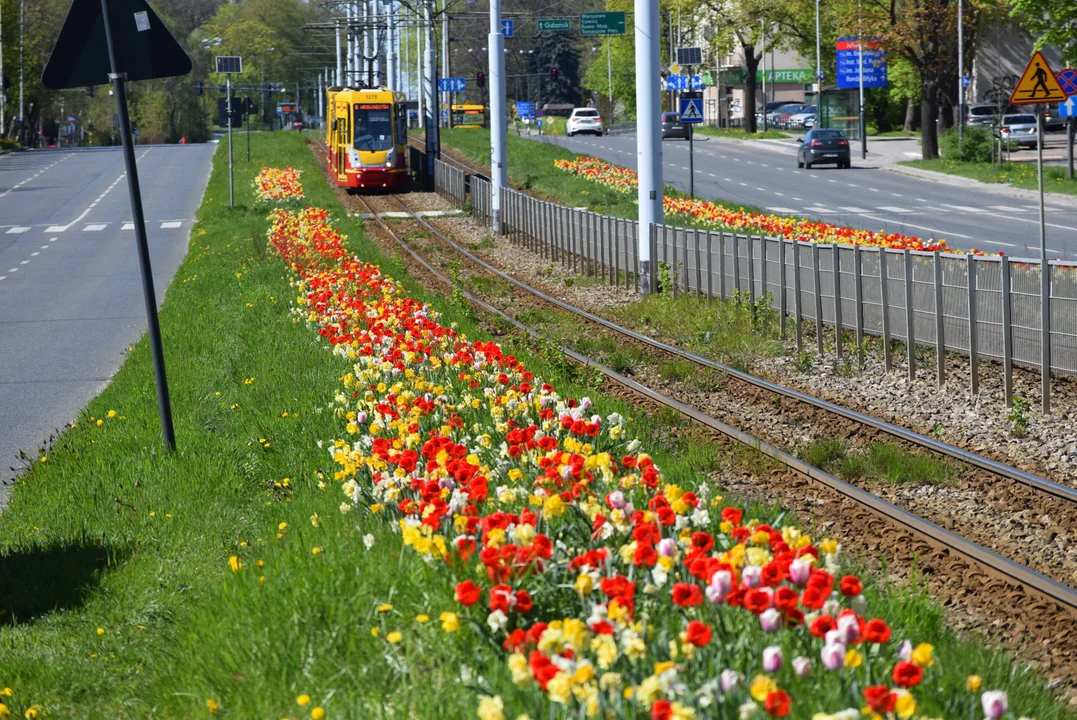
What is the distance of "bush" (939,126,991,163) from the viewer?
53.2 metres

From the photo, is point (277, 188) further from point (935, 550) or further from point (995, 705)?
point (995, 705)

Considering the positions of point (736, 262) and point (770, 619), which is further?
point (736, 262)

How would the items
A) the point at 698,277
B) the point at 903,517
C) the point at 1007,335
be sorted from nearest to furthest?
the point at 903,517 < the point at 1007,335 < the point at 698,277

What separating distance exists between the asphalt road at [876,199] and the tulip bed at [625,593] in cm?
2004

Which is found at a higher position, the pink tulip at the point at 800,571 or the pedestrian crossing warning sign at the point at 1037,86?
the pedestrian crossing warning sign at the point at 1037,86

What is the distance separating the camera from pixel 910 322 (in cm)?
1316

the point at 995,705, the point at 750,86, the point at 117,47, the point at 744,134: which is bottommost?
the point at 995,705

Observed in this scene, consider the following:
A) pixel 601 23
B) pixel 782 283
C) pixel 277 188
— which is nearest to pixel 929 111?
pixel 601 23

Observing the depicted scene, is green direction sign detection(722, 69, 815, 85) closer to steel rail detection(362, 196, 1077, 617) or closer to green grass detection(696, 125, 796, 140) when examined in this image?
green grass detection(696, 125, 796, 140)

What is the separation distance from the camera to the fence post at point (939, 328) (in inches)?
496

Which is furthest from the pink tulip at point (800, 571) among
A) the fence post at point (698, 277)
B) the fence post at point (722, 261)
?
the fence post at point (698, 277)

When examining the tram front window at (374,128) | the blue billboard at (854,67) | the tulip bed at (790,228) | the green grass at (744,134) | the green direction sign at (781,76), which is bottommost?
the tulip bed at (790,228)

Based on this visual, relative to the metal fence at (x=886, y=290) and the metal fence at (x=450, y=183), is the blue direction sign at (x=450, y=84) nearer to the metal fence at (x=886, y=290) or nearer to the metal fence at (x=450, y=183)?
the metal fence at (x=450, y=183)

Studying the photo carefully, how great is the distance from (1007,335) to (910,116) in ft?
243
